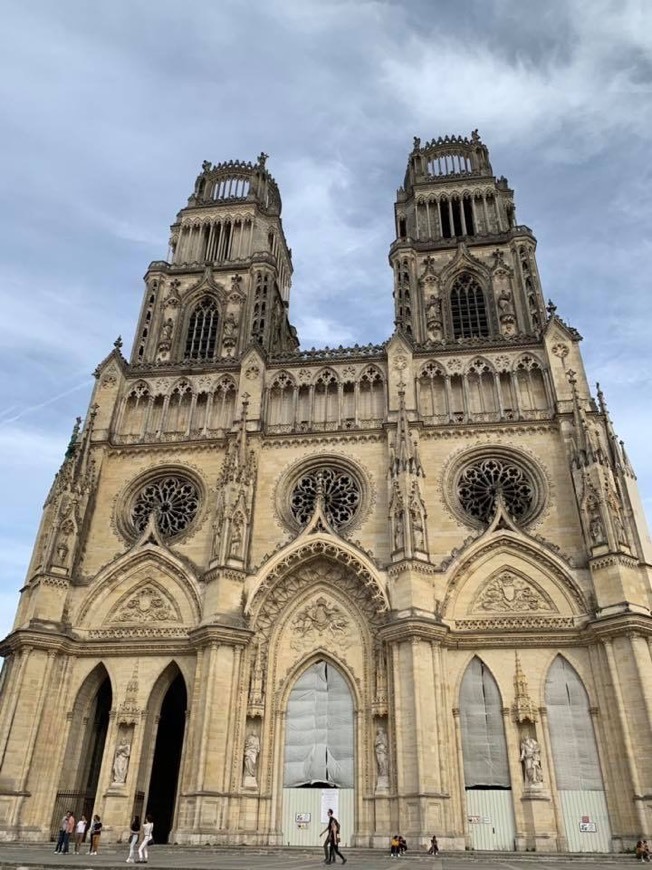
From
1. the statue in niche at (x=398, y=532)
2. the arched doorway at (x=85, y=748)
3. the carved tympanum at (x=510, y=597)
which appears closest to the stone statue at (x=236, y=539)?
the statue in niche at (x=398, y=532)

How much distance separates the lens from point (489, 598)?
24438 millimetres

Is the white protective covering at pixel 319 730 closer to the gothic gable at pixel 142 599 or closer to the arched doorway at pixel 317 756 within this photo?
the arched doorway at pixel 317 756

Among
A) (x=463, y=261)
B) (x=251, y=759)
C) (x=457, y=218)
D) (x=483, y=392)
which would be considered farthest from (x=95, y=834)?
(x=457, y=218)

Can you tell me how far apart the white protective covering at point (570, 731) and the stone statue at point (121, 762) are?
1461 centimetres

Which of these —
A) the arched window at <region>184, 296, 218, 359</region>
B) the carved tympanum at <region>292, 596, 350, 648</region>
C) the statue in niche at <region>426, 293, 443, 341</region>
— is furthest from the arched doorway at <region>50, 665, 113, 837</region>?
the statue in niche at <region>426, 293, 443, 341</region>

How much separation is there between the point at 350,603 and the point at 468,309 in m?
16.8

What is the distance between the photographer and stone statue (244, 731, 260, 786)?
2246 cm

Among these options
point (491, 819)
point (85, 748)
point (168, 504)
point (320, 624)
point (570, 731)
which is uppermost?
point (168, 504)

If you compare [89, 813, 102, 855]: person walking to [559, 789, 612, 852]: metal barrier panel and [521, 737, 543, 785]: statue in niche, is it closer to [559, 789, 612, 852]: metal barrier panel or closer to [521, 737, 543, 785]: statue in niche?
[521, 737, 543, 785]: statue in niche

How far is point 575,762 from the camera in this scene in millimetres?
21531

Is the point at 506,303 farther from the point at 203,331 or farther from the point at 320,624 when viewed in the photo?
the point at 320,624

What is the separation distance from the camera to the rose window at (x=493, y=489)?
2658cm

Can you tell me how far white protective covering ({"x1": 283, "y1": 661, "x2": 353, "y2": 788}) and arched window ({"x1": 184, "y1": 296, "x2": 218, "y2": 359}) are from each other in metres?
17.7

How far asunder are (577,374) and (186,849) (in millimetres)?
23111
